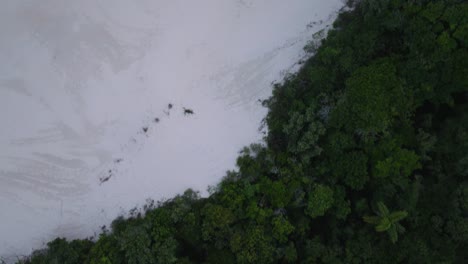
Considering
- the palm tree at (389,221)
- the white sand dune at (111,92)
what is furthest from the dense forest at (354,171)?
the white sand dune at (111,92)

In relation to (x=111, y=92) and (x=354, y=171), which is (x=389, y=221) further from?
(x=111, y=92)

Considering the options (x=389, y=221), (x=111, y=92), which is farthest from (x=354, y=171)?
(x=111, y=92)

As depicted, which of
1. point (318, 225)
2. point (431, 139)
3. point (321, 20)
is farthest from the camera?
point (321, 20)

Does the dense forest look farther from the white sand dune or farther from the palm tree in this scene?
the white sand dune

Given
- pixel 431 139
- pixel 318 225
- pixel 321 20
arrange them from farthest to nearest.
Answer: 1. pixel 321 20
2. pixel 318 225
3. pixel 431 139

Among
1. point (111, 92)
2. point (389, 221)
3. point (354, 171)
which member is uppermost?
point (111, 92)

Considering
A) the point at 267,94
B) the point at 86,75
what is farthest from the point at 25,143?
the point at 267,94

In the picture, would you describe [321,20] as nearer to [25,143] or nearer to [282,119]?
[282,119]
